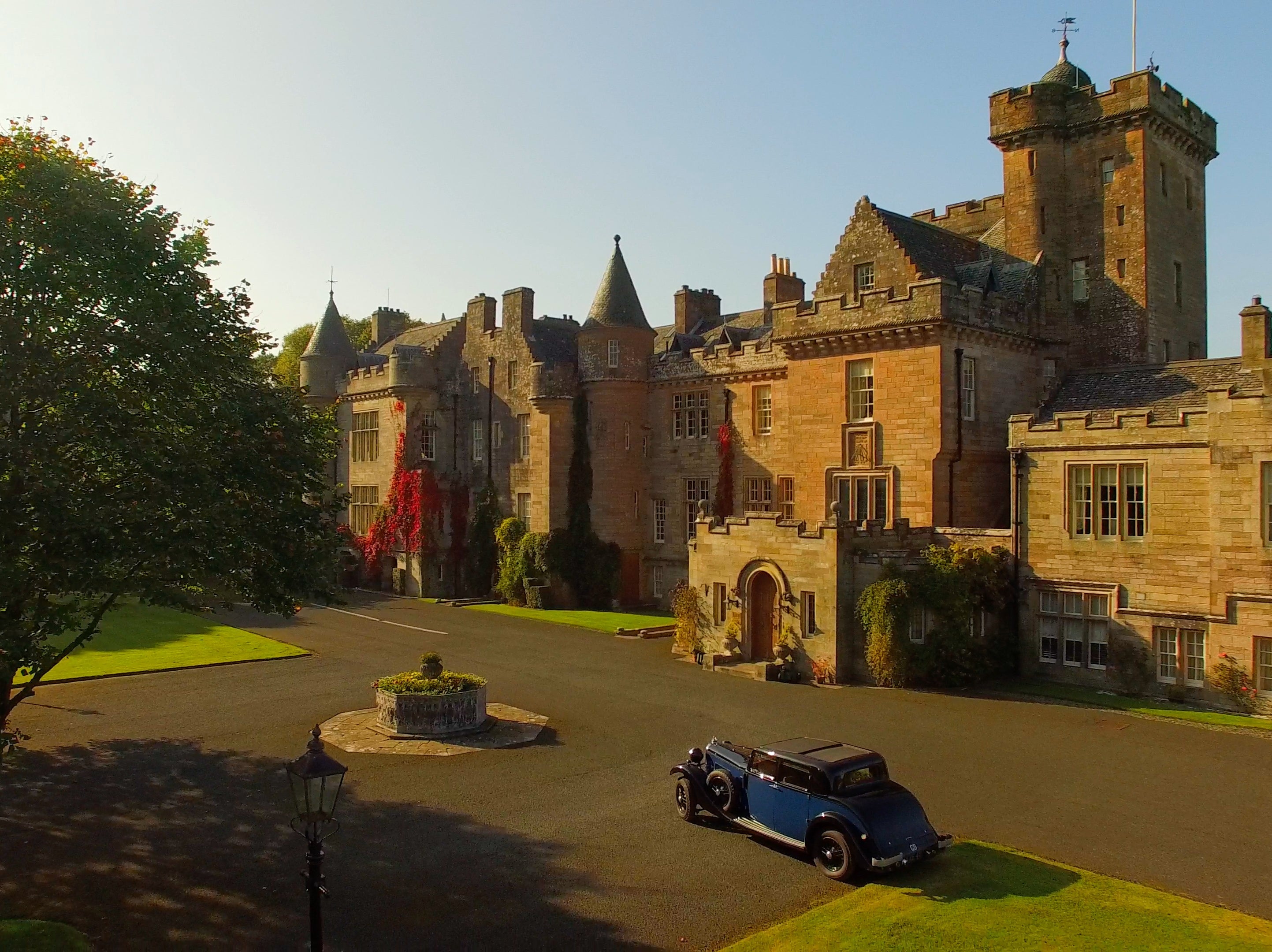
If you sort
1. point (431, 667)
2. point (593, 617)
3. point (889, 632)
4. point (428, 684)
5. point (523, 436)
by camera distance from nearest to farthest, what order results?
point (428, 684) < point (431, 667) < point (889, 632) < point (593, 617) < point (523, 436)

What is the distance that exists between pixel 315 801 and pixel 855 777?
26.4 ft

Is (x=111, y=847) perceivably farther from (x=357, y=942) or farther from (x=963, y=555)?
(x=963, y=555)


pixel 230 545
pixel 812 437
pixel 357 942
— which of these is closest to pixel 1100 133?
pixel 812 437

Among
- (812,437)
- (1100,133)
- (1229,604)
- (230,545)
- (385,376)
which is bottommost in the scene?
(1229,604)

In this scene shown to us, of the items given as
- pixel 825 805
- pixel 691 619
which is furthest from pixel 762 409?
pixel 825 805

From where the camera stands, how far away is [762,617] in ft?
102

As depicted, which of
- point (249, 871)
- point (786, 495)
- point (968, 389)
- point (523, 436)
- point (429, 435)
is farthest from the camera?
point (429, 435)

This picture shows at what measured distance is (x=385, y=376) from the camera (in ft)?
171

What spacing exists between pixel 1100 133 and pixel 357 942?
34.4 metres

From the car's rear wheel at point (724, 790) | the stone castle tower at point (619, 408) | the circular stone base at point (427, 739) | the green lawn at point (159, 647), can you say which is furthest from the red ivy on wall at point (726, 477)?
the car's rear wheel at point (724, 790)

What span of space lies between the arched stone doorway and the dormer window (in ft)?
35.2

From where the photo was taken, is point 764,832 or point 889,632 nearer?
point 764,832

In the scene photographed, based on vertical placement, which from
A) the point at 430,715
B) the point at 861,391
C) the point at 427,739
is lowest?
the point at 427,739

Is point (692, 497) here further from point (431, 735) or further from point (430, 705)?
point (431, 735)
